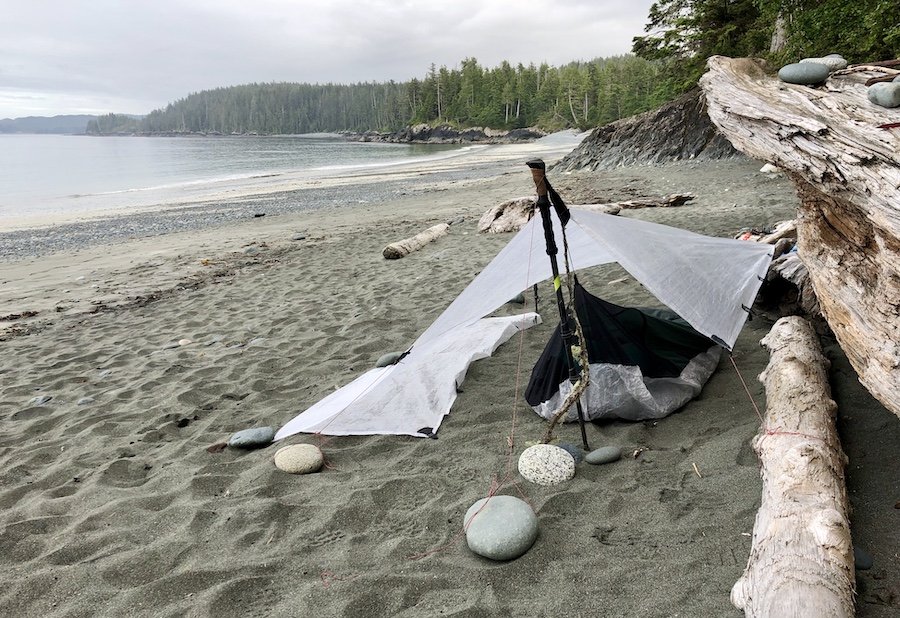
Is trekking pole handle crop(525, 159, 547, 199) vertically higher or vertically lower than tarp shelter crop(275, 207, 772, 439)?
higher

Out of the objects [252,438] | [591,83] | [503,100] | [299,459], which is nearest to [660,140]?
[252,438]

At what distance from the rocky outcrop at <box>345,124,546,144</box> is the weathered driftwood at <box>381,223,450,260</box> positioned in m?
77.7

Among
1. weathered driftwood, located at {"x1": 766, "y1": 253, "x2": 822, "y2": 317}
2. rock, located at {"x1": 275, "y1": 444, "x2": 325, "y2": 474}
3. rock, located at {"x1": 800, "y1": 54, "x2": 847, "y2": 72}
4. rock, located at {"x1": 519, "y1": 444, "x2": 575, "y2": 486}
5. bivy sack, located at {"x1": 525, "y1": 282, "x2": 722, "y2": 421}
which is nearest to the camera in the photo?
rock, located at {"x1": 519, "y1": 444, "x2": 575, "y2": 486}

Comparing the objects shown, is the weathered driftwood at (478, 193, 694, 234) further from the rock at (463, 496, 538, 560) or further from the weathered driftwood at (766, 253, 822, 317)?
the rock at (463, 496, 538, 560)

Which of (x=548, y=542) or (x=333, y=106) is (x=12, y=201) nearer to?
(x=548, y=542)

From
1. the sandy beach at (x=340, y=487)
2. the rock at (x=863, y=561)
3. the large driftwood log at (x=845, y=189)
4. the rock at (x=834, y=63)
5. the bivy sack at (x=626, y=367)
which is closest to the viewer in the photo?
the rock at (x=863, y=561)

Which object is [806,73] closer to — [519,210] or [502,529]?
[502,529]

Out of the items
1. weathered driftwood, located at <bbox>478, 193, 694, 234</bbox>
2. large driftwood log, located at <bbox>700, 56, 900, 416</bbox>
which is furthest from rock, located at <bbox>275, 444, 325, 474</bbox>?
weathered driftwood, located at <bbox>478, 193, 694, 234</bbox>

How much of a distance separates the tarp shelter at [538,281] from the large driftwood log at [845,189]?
2.94ft

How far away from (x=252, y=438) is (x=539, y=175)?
9.64 ft

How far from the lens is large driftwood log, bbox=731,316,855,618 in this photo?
6.08 ft

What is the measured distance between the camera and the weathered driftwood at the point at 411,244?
404 inches

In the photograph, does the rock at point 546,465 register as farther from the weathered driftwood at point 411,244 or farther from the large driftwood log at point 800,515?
the weathered driftwood at point 411,244

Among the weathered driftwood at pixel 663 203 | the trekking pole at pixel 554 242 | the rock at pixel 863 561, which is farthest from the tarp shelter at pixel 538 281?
the weathered driftwood at pixel 663 203
